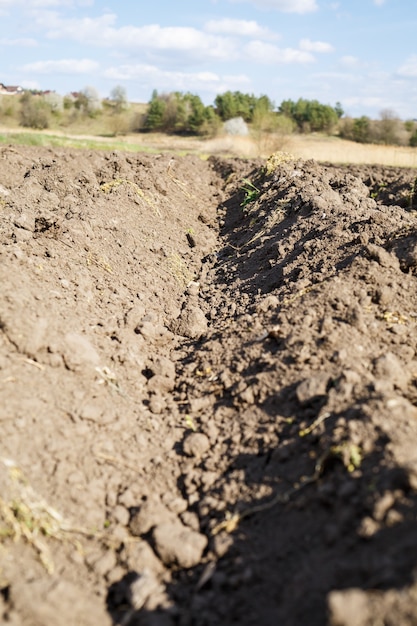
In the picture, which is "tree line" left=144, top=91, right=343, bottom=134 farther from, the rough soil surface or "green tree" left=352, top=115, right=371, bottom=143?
the rough soil surface

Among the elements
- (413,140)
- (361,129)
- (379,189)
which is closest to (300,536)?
(379,189)

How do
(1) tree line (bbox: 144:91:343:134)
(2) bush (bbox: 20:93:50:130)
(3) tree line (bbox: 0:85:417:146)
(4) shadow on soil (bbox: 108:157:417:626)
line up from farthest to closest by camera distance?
(1) tree line (bbox: 144:91:343:134) < (2) bush (bbox: 20:93:50:130) < (3) tree line (bbox: 0:85:417:146) < (4) shadow on soil (bbox: 108:157:417:626)

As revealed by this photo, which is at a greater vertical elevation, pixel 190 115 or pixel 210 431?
pixel 190 115

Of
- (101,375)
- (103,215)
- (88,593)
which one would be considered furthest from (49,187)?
(88,593)

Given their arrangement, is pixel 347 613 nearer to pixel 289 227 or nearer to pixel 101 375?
pixel 101 375

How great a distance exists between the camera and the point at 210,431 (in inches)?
134

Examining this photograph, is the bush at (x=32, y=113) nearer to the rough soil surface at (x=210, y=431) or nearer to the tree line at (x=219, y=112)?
the tree line at (x=219, y=112)

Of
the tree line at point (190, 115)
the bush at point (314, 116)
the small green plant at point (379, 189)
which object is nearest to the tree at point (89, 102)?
the tree line at point (190, 115)

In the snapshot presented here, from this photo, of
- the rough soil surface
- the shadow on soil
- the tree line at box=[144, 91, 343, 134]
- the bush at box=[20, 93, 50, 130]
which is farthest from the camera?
the tree line at box=[144, 91, 343, 134]

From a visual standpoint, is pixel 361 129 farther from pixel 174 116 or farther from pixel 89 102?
pixel 89 102

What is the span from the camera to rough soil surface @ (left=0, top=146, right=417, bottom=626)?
2271 millimetres

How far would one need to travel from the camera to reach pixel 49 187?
26.6 feet

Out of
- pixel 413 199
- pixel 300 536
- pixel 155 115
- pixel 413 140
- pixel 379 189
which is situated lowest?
pixel 300 536

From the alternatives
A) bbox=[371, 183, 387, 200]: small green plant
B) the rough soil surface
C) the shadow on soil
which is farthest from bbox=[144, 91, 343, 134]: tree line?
the shadow on soil
